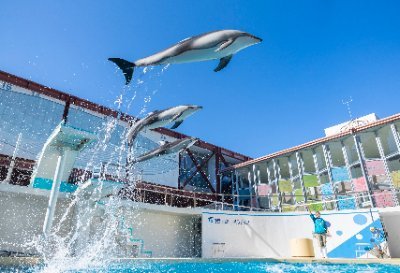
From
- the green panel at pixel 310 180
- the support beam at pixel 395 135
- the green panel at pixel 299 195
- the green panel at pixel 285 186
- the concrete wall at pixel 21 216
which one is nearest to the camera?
the concrete wall at pixel 21 216

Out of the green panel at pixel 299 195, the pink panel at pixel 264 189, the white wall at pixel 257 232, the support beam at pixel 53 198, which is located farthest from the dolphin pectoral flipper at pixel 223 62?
the pink panel at pixel 264 189

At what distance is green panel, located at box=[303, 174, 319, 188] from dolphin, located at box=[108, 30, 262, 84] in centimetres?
1434

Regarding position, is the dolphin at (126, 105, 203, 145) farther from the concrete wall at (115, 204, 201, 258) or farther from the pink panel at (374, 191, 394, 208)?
the pink panel at (374, 191, 394, 208)

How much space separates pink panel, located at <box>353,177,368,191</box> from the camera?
1603 centimetres

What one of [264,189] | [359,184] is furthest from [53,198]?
[264,189]

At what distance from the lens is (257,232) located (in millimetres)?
17484

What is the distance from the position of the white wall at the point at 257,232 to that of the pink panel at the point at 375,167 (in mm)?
2679

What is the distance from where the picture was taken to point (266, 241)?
1727cm

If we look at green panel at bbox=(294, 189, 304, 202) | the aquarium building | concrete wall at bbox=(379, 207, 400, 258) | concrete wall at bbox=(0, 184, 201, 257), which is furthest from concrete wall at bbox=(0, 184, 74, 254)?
concrete wall at bbox=(379, 207, 400, 258)

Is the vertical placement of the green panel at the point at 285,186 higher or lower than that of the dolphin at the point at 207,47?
higher

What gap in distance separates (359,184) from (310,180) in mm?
2833

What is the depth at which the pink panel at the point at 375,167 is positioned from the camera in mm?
15820

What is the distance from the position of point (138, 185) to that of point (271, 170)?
914cm

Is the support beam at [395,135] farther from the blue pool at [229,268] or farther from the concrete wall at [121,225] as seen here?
the concrete wall at [121,225]
